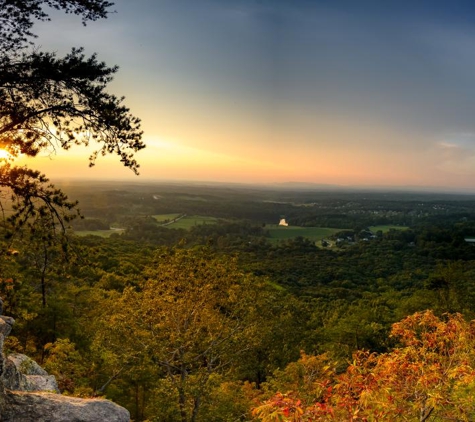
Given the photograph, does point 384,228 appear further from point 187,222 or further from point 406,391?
point 406,391

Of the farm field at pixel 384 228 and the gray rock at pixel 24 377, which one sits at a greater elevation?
the gray rock at pixel 24 377

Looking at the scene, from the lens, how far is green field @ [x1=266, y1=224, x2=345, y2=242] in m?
149

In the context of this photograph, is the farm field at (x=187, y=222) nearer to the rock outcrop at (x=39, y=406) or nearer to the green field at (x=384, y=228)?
the green field at (x=384, y=228)

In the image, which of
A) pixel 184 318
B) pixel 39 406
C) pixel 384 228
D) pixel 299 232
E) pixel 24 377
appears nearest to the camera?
pixel 39 406

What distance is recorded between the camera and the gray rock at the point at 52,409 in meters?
6.55

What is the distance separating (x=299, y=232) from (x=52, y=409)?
158350mm

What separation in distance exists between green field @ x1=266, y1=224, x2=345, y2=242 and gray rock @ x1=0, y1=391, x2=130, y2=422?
133442mm

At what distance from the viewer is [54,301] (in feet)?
74.7

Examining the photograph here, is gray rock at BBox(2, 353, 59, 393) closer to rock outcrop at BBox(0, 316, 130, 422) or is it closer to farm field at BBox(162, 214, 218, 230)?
rock outcrop at BBox(0, 316, 130, 422)

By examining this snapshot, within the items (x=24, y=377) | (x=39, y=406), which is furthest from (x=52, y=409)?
(x=24, y=377)

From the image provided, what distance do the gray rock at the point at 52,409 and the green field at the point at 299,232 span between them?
5254 inches

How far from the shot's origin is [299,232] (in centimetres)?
16162

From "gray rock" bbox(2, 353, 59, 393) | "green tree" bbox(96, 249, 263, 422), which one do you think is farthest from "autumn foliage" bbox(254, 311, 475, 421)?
"green tree" bbox(96, 249, 263, 422)

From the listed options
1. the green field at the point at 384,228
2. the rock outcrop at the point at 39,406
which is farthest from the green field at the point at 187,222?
the rock outcrop at the point at 39,406
